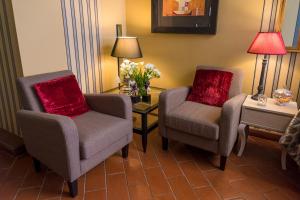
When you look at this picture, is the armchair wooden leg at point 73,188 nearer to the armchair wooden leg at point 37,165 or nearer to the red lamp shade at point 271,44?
the armchair wooden leg at point 37,165

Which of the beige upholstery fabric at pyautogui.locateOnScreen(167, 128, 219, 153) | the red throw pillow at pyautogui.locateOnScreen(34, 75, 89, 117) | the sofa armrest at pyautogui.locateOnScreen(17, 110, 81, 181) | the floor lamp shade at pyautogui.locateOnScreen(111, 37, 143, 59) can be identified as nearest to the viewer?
the sofa armrest at pyautogui.locateOnScreen(17, 110, 81, 181)

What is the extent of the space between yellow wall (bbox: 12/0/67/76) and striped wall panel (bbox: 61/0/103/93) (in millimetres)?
99

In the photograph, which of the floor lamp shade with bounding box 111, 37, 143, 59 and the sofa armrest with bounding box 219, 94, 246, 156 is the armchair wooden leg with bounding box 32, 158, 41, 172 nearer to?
the floor lamp shade with bounding box 111, 37, 143, 59

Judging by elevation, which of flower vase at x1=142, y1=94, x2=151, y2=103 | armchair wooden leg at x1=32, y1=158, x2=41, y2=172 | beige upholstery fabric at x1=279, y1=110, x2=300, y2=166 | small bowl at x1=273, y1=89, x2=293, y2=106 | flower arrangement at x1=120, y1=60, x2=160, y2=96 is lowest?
armchair wooden leg at x1=32, y1=158, x2=41, y2=172

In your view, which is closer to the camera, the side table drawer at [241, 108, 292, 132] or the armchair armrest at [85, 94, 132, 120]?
the side table drawer at [241, 108, 292, 132]

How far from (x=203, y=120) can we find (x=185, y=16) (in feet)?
4.58

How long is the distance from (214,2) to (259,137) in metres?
1.63

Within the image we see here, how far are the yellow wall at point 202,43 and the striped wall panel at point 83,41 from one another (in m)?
0.63

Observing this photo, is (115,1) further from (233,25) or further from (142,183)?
(142,183)

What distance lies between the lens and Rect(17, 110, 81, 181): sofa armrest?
159 cm

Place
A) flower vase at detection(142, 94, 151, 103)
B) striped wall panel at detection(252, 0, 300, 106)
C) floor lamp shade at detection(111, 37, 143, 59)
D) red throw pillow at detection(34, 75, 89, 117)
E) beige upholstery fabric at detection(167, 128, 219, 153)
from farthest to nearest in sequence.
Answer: floor lamp shade at detection(111, 37, 143, 59) → flower vase at detection(142, 94, 151, 103) → striped wall panel at detection(252, 0, 300, 106) → beige upholstery fabric at detection(167, 128, 219, 153) → red throw pillow at detection(34, 75, 89, 117)

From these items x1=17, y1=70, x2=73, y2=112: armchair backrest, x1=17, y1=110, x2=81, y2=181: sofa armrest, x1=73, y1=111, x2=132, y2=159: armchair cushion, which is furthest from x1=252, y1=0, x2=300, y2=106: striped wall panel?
x1=17, y1=70, x2=73, y2=112: armchair backrest

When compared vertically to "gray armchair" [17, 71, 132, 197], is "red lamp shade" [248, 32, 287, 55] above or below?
above

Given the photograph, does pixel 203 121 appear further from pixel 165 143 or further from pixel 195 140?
pixel 165 143
